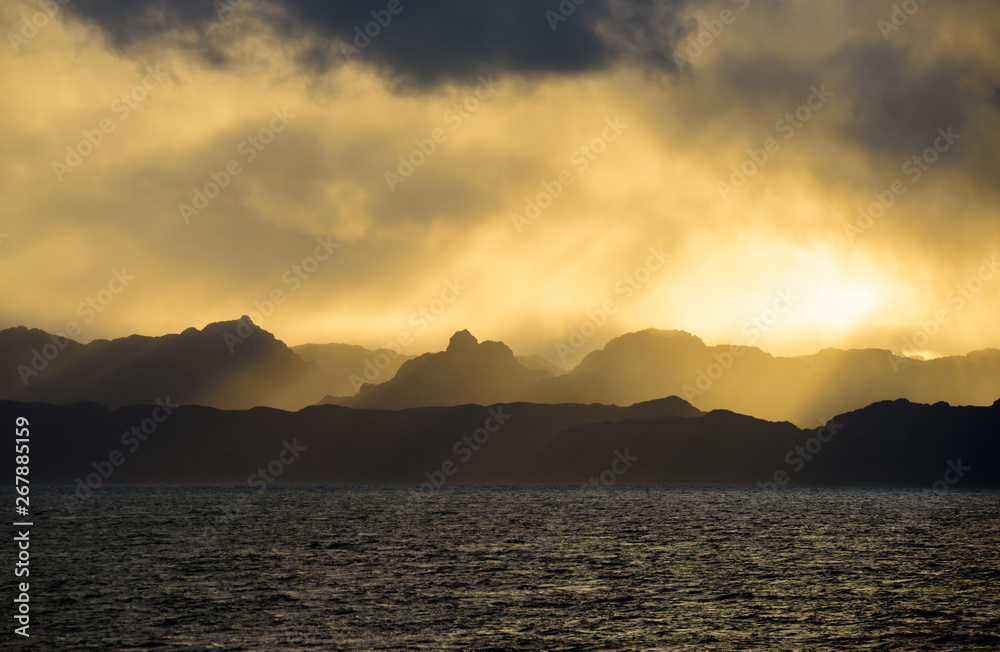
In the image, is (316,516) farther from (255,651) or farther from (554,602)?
(255,651)

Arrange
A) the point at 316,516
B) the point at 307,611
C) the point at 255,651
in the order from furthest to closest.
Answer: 1. the point at 316,516
2. the point at 307,611
3. the point at 255,651

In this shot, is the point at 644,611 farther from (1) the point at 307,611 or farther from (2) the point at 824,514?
(2) the point at 824,514

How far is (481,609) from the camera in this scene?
181ft

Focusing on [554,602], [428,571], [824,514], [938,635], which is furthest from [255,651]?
[824,514]

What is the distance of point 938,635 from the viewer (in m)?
48.7

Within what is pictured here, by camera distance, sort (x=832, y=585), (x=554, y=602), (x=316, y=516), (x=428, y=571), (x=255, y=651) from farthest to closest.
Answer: (x=316, y=516) → (x=428, y=571) → (x=832, y=585) → (x=554, y=602) → (x=255, y=651)

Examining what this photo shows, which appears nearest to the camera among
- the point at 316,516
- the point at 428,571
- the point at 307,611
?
the point at 307,611

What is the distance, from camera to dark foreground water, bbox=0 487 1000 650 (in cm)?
4712

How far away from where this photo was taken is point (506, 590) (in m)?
63.5

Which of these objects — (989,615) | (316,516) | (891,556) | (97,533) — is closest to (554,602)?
(989,615)

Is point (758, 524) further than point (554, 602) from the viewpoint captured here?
Yes

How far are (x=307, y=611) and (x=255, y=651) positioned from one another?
37.0 ft

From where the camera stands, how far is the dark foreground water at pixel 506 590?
47.1 meters

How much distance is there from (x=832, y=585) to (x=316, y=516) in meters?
116
